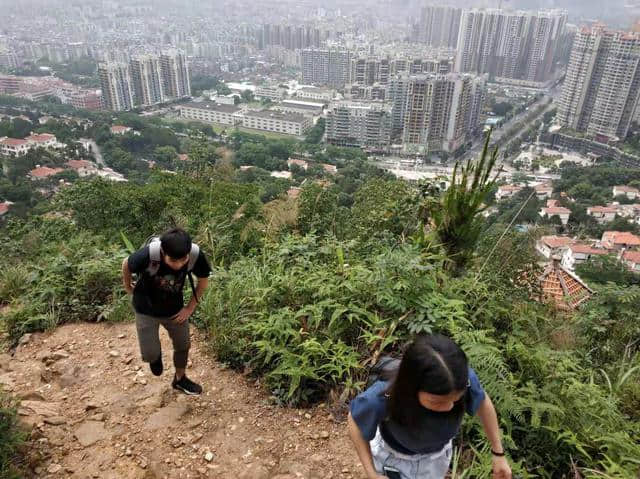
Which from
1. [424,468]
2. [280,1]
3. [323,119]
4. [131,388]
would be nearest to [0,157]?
[323,119]

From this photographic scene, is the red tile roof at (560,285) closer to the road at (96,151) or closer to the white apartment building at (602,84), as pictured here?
the road at (96,151)

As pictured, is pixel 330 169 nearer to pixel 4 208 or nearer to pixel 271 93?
pixel 4 208

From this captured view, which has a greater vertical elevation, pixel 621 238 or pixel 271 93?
pixel 621 238

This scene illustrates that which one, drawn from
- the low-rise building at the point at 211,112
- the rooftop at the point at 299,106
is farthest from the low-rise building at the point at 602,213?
the low-rise building at the point at 211,112

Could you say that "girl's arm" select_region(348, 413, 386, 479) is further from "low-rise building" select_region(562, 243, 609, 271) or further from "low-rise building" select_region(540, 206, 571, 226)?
"low-rise building" select_region(540, 206, 571, 226)

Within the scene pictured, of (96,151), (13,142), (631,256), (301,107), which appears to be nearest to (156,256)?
(631,256)

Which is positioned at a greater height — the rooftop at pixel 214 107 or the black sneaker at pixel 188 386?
the black sneaker at pixel 188 386
